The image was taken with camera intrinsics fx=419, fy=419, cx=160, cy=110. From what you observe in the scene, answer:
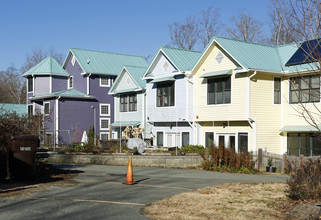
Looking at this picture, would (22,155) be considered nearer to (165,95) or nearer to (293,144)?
(293,144)

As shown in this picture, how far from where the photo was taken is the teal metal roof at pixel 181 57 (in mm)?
31188

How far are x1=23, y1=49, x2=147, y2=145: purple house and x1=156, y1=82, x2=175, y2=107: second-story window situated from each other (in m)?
10.9

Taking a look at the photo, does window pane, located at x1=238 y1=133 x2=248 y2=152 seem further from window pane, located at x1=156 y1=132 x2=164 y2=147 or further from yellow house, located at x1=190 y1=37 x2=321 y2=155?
window pane, located at x1=156 y1=132 x2=164 y2=147

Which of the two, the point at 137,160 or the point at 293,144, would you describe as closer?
the point at 137,160

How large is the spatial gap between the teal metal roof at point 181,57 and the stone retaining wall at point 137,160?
29.7ft

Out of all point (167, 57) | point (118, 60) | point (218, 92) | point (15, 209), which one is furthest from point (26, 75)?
point (15, 209)

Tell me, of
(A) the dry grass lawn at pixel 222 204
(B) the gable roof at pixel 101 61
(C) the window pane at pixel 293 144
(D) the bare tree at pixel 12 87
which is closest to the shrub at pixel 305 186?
(A) the dry grass lawn at pixel 222 204

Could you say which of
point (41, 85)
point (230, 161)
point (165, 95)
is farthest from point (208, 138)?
point (41, 85)

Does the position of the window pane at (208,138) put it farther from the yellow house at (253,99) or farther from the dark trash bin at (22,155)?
the dark trash bin at (22,155)

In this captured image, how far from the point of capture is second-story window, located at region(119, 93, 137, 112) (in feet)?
127

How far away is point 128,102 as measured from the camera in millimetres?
39281

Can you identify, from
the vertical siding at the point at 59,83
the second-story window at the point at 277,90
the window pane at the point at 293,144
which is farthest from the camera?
the vertical siding at the point at 59,83

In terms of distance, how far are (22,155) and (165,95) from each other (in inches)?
733

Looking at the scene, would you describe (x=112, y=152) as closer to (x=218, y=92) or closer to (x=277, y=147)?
(x=218, y=92)
